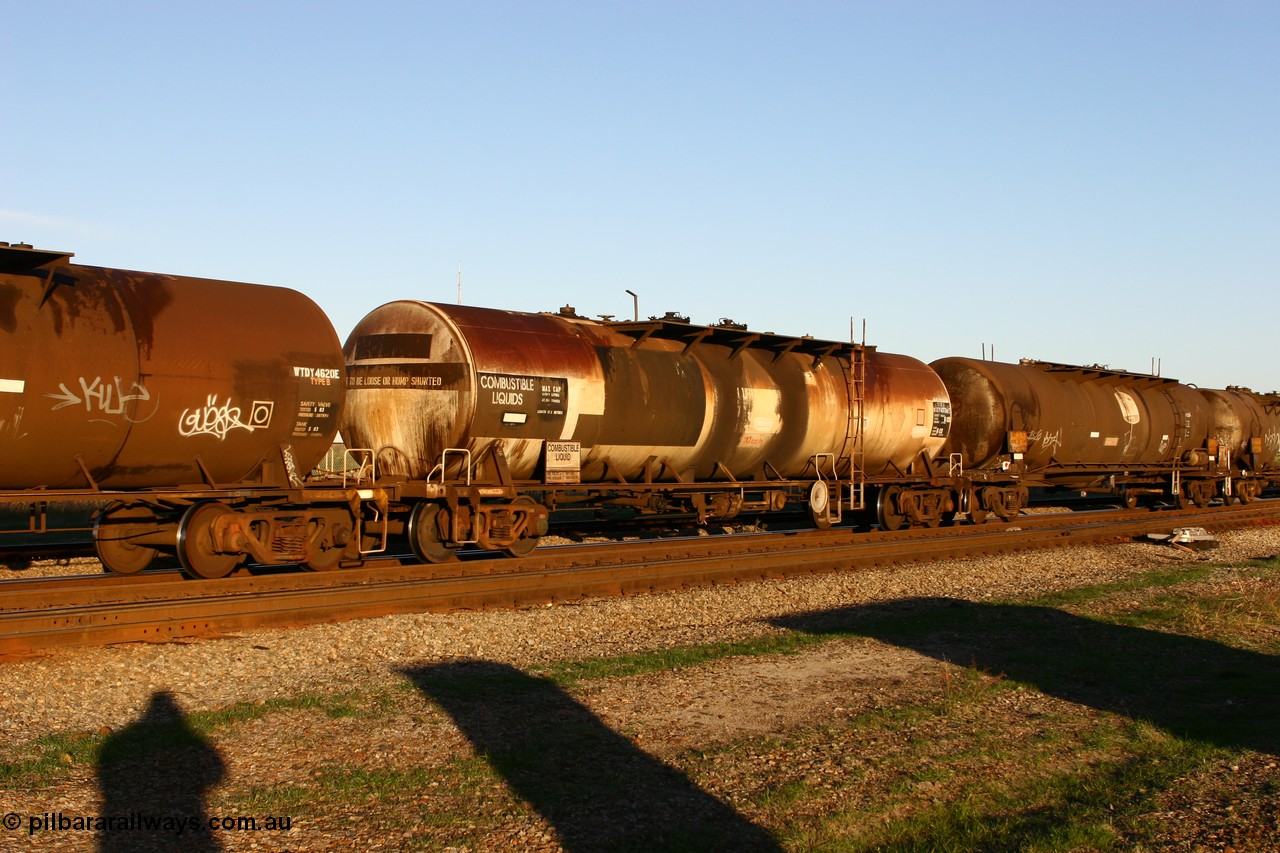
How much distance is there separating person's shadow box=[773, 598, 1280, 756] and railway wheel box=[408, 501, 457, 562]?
18.1 feet

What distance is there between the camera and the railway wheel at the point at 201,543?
13297 mm

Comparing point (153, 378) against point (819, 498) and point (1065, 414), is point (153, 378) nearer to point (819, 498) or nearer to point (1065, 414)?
point (819, 498)

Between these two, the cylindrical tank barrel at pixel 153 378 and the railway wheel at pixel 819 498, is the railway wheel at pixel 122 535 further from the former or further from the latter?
the railway wheel at pixel 819 498

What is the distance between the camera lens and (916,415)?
23781 mm

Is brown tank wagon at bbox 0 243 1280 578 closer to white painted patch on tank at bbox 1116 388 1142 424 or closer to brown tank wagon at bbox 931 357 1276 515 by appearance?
brown tank wagon at bbox 931 357 1276 515

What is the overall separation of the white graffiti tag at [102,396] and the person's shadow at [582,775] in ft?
18.0

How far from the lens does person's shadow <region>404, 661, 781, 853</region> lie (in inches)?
236

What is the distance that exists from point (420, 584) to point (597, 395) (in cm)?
476

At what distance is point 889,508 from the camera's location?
2338 centimetres

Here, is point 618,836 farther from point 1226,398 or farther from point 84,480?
point 1226,398

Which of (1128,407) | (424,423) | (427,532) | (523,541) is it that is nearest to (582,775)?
(427,532)

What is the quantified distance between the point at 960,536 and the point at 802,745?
15774 millimetres
